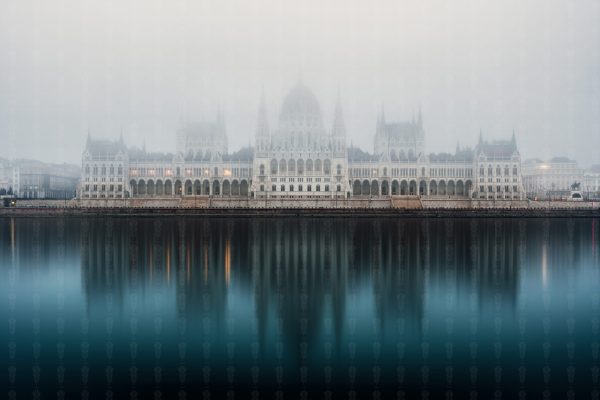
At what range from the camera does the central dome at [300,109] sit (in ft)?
315

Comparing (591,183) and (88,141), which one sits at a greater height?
(88,141)

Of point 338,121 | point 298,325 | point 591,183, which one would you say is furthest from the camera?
point 591,183

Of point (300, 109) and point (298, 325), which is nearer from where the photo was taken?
point (298, 325)

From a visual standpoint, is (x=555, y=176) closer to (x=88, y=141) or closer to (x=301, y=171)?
(x=301, y=171)

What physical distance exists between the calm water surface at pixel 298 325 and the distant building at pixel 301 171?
57746 mm

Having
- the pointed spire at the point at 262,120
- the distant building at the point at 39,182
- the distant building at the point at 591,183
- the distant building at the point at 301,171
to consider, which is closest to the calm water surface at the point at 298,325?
the distant building at the point at 301,171

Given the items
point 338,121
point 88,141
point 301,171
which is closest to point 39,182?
point 88,141

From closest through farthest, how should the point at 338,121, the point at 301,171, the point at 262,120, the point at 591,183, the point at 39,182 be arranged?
1. the point at 301,171
2. the point at 262,120
3. the point at 338,121
4. the point at 39,182
5. the point at 591,183

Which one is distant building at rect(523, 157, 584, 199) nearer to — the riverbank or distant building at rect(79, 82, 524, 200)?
distant building at rect(79, 82, 524, 200)

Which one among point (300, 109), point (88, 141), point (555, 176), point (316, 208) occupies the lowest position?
point (316, 208)

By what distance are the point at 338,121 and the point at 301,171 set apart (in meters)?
11.6

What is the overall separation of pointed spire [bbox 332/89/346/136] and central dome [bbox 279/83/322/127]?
505 centimetres

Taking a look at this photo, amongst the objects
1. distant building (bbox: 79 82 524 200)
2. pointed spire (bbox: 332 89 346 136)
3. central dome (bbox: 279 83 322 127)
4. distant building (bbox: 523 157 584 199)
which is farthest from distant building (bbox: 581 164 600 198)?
central dome (bbox: 279 83 322 127)

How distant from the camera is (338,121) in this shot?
9112 cm
